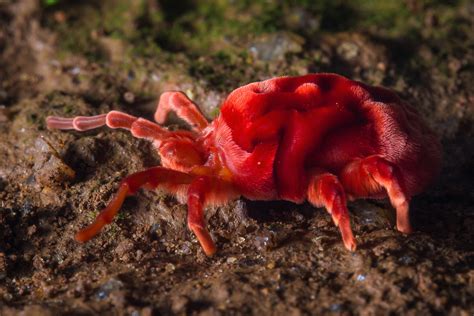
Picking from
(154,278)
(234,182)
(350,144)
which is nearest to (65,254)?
(154,278)

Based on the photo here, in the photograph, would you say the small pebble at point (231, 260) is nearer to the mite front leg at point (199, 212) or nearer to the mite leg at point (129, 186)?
the mite front leg at point (199, 212)

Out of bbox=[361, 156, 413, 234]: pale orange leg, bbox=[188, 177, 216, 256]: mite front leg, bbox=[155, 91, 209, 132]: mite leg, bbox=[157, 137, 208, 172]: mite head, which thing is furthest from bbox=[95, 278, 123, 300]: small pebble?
bbox=[361, 156, 413, 234]: pale orange leg

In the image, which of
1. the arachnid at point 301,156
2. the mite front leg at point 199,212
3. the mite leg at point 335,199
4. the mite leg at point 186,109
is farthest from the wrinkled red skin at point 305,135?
the mite leg at point 186,109

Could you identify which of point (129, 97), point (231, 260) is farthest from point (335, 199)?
point (129, 97)

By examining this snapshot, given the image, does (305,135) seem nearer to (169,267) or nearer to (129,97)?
(169,267)

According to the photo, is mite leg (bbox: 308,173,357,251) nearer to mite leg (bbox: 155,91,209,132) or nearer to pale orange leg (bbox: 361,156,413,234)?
pale orange leg (bbox: 361,156,413,234)

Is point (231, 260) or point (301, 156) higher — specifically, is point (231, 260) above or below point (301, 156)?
below

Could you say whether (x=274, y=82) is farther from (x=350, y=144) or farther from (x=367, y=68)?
(x=367, y=68)
